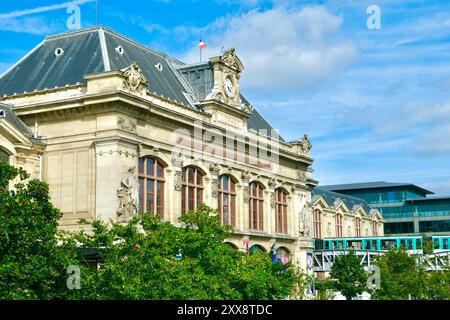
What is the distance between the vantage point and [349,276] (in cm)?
8269

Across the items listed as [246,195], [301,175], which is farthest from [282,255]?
[246,195]

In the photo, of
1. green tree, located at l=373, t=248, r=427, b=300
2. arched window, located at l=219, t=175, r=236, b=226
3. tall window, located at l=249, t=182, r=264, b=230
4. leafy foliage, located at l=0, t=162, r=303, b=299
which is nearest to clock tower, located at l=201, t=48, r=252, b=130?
arched window, located at l=219, t=175, r=236, b=226

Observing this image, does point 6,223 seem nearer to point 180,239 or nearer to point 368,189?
point 180,239

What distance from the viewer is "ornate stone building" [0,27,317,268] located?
4819cm

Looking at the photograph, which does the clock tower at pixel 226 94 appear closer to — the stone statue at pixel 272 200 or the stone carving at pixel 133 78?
the stone statue at pixel 272 200

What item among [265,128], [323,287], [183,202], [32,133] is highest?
[265,128]

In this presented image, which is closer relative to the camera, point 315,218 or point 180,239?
point 180,239

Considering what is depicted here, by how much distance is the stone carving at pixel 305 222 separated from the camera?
74819 millimetres

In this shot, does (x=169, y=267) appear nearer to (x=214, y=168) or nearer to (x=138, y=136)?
(x=138, y=136)

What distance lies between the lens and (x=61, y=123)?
50.5 metres
